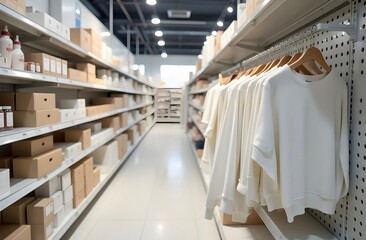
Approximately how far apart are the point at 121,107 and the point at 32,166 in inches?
121

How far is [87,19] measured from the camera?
4.25 meters

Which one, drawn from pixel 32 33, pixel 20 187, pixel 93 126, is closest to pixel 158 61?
pixel 93 126

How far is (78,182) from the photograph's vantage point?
98.7 inches

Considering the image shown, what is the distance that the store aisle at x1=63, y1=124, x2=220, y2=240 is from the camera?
2.38m

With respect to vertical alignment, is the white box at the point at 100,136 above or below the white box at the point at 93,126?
below

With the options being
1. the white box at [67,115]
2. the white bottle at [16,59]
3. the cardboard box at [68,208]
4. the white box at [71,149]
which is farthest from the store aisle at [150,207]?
the white bottle at [16,59]

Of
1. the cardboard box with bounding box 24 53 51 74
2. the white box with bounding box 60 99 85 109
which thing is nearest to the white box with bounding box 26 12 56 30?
the cardboard box with bounding box 24 53 51 74

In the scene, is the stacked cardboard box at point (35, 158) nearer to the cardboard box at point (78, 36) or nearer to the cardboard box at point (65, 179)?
the cardboard box at point (65, 179)

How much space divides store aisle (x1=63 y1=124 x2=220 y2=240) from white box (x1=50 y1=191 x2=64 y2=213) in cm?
39

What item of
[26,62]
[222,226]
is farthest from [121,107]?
[222,226]

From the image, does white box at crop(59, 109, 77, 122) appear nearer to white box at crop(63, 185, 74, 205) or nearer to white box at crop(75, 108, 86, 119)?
white box at crop(75, 108, 86, 119)

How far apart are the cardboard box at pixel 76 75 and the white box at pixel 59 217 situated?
1160 mm

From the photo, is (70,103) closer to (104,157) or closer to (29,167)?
(29,167)

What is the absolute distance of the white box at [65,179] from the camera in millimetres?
2213
